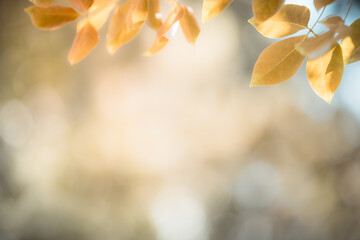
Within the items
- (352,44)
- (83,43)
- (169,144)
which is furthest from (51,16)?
(169,144)

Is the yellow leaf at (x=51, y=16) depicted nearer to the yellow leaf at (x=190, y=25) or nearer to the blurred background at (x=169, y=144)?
the yellow leaf at (x=190, y=25)

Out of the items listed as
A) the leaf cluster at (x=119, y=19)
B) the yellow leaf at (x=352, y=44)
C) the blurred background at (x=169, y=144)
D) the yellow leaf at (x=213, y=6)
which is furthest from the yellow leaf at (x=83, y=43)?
the blurred background at (x=169, y=144)

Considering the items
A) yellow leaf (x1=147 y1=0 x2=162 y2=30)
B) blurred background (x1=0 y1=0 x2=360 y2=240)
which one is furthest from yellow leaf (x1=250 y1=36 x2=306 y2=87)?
blurred background (x1=0 y1=0 x2=360 y2=240)

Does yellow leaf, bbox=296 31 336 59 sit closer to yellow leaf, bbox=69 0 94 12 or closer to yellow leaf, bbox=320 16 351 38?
yellow leaf, bbox=320 16 351 38

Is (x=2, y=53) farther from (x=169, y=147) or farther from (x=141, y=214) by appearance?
(x=141, y=214)

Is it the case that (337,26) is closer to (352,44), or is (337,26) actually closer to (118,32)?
(352,44)

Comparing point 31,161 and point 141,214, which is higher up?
point 31,161

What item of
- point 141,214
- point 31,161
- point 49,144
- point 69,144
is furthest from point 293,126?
point 31,161
